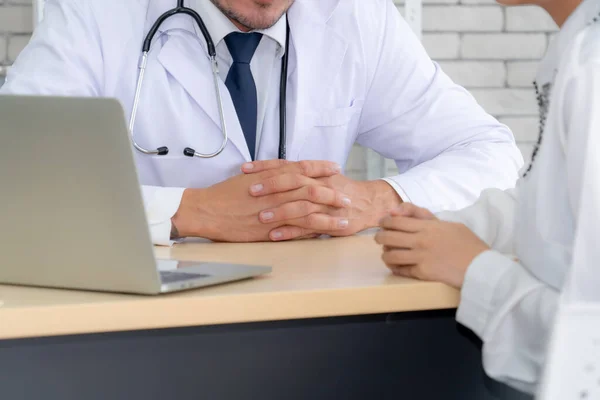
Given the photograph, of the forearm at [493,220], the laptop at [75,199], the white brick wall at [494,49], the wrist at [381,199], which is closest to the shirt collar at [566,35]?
the forearm at [493,220]

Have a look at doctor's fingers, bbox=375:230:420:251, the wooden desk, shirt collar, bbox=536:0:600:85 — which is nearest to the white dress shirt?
the wooden desk

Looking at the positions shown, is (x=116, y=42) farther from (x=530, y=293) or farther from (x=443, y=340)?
(x=530, y=293)

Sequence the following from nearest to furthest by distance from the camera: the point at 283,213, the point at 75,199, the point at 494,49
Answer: the point at 75,199, the point at 283,213, the point at 494,49

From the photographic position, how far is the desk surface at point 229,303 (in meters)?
0.64

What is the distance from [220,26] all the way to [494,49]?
1203 millimetres

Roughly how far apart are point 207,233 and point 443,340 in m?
0.42

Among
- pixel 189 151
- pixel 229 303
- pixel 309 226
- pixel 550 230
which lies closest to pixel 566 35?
pixel 550 230

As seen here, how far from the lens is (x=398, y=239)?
82 centimetres

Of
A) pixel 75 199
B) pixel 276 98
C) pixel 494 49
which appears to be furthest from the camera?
pixel 494 49

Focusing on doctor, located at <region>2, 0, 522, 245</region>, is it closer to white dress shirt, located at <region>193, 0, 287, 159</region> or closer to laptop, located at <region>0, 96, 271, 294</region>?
white dress shirt, located at <region>193, 0, 287, 159</region>

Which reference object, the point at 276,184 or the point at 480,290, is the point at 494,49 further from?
the point at 480,290

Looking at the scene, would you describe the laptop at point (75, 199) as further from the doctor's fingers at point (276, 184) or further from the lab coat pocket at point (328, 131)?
the lab coat pocket at point (328, 131)

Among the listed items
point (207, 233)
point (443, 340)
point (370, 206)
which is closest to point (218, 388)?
point (443, 340)

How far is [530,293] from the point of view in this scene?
690 mm
